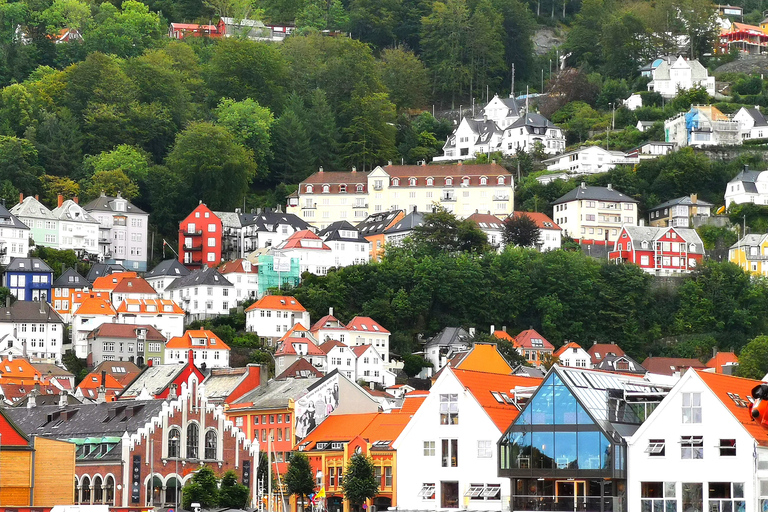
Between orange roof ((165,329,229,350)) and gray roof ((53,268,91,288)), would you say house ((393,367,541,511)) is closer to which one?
orange roof ((165,329,229,350))

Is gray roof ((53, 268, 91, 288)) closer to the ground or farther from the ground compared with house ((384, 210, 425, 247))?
closer to the ground

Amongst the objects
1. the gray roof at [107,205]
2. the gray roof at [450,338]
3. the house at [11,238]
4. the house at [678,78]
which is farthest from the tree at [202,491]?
the house at [678,78]

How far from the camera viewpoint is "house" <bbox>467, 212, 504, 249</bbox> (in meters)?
139

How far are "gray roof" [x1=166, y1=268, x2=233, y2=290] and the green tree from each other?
4503 cm

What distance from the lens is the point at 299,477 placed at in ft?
219

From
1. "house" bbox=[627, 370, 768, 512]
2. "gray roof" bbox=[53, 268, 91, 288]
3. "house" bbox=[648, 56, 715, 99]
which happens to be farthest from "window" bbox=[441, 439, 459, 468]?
"house" bbox=[648, 56, 715, 99]

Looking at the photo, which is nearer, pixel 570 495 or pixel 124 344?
pixel 570 495

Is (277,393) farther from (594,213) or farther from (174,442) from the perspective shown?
(594,213)

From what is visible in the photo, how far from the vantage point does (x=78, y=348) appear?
120938mm

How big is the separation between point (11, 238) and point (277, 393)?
54316 millimetres

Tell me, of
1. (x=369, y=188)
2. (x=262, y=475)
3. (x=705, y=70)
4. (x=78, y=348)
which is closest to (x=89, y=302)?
(x=78, y=348)

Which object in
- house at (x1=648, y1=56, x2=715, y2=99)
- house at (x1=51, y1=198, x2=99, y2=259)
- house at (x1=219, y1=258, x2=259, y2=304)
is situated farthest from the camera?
house at (x1=648, y1=56, x2=715, y2=99)

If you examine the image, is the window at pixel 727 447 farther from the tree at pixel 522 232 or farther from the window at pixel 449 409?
the tree at pixel 522 232

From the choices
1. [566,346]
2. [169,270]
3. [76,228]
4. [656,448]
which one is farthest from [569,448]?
[76,228]
